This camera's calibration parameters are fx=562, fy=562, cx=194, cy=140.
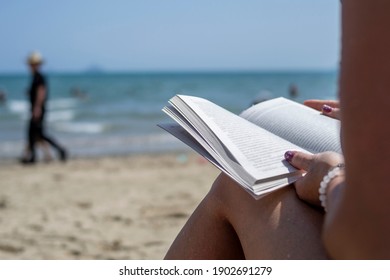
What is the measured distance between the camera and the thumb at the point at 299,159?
0.99 m

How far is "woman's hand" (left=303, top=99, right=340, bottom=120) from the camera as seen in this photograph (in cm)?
125

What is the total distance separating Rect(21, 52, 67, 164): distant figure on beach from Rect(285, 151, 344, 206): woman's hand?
6025mm

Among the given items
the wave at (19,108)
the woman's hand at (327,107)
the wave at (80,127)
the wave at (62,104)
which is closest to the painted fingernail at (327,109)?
the woman's hand at (327,107)

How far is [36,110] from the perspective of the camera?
6.75 meters

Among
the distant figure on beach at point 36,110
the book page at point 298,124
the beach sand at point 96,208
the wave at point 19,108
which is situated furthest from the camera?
the wave at point 19,108

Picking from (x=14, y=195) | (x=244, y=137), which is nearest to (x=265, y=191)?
(x=244, y=137)

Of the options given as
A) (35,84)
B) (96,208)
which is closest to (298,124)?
(96,208)

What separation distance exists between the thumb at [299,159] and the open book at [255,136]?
11 millimetres

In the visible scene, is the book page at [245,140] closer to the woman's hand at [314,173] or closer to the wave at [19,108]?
the woman's hand at [314,173]

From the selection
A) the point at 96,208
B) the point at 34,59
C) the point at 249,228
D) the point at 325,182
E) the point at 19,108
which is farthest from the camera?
the point at 19,108

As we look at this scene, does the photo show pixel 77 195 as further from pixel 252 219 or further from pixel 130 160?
pixel 252 219

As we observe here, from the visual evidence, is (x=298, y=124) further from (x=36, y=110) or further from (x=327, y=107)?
(x=36, y=110)

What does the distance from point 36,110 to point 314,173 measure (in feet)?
20.4

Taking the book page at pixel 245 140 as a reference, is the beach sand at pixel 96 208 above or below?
below
